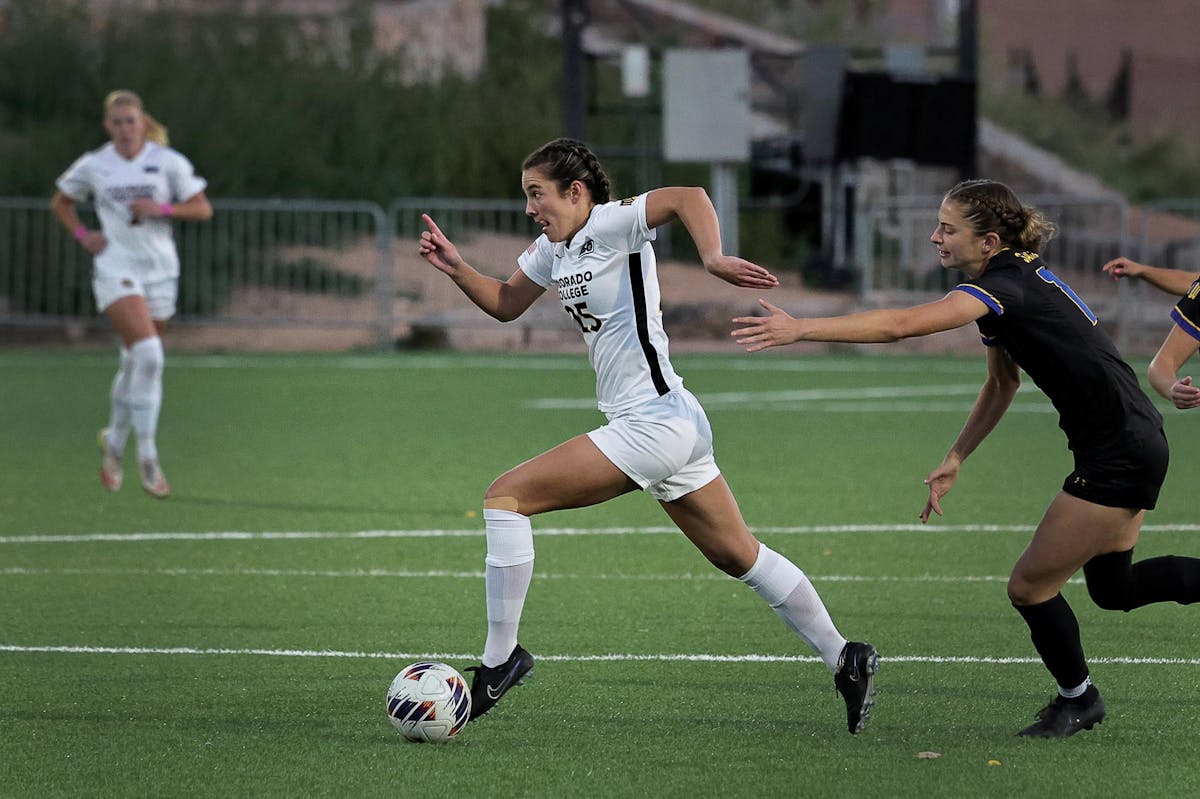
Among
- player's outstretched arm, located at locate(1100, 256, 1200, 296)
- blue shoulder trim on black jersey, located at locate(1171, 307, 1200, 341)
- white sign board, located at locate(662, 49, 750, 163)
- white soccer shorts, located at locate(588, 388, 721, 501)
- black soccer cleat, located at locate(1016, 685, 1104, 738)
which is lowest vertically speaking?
black soccer cleat, located at locate(1016, 685, 1104, 738)

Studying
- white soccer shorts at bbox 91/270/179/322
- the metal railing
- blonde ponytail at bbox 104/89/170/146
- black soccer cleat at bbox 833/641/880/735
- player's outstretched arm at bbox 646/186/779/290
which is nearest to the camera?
player's outstretched arm at bbox 646/186/779/290

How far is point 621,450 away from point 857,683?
3.42ft

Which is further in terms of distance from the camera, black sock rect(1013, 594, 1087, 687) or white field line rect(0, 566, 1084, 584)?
white field line rect(0, 566, 1084, 584)

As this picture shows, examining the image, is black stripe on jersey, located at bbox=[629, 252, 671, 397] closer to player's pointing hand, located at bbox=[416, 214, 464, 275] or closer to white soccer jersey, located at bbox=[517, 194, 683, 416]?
white soccer jersey, located at bbox=[517, 194, 683, 416]

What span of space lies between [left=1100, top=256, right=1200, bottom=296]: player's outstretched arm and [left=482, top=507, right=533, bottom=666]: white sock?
7.66 feet

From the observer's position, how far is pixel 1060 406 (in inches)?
238

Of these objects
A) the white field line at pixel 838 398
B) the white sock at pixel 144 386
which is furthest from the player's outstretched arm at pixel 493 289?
the white field line at pixel 838 398

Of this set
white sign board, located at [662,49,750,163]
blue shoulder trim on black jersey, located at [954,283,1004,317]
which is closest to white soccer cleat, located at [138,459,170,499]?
blue shoulder trim on black jersey, located at [954,283,1004,317]

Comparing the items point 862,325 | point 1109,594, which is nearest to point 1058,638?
point 1109,594

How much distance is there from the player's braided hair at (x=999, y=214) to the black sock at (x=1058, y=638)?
1.12m

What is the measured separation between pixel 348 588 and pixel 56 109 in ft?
66.6

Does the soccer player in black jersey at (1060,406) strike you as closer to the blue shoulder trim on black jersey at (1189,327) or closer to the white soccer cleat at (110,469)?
the blue shoulder trim on black jersey at (1189,327)

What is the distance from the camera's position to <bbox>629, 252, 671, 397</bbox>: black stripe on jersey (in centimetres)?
634

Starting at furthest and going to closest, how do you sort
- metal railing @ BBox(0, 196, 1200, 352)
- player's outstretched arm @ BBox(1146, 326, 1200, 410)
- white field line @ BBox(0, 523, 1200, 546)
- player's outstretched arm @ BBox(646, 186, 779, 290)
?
1. metal railing @ BBox(0, 196, 1200, 352)
2. white field line @ BBox(0, 523, 1200, 546)
3. player's outstretched arm @ BBox(1146, 326, 1200, 410)
4. player's outstretched arm @ BBox(646, 186, 779, 290)
